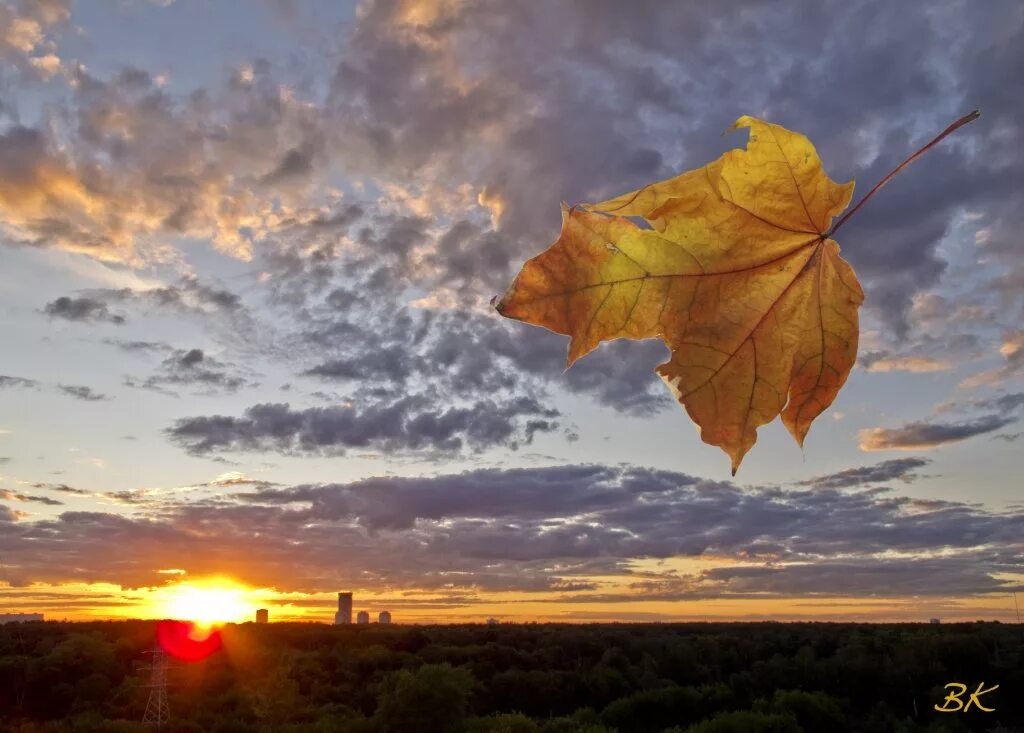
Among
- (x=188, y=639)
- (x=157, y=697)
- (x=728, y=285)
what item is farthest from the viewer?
(x=188, y=639)

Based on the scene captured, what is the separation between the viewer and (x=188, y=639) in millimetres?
45250

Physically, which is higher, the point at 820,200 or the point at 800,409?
the point at 820,200

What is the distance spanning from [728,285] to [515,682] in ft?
119

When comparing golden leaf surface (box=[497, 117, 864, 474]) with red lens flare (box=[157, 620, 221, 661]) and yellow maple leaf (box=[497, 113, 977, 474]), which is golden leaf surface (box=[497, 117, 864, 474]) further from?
red lens flare (box=[157, 620, 221, 661])

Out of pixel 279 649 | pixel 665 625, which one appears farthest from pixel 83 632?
pixel 665 625

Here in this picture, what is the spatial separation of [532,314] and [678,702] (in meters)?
30.7

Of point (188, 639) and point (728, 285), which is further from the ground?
point (728, 285)

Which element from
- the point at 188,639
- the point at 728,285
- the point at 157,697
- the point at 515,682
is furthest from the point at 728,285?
the point at 188,639

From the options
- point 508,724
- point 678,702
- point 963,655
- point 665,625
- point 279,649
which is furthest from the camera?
point 665,625

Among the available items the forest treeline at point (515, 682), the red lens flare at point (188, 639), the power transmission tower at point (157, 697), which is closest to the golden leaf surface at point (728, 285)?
the forest treeline at point (515, 682)

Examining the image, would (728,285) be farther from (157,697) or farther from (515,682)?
(515,682)

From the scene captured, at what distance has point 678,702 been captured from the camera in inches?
1112

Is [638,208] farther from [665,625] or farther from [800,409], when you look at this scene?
[665,625]

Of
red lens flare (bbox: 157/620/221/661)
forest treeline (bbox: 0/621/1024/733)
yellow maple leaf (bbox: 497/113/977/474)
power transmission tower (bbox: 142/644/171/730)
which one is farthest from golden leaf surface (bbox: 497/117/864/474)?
red lens flare (bbox: 157/620/221/661)
